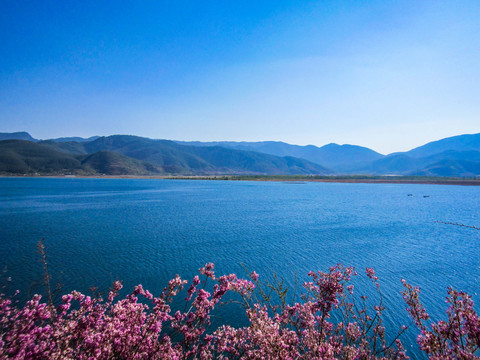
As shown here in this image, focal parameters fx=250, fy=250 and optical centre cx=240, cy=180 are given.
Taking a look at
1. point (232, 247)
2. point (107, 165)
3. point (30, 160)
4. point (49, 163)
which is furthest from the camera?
point (107, 165)

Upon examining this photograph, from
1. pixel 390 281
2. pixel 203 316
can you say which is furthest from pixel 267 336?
pixel 390 281

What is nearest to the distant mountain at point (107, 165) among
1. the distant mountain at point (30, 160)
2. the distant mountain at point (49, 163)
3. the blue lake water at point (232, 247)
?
the distant mountain at point (49, 163)

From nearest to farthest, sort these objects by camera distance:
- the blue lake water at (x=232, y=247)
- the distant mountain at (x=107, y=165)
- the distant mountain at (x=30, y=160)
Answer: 1. the blue lake water at (x=232, y=247)
2. the distant mountain at (x=30, y=160)
3. the distant mountain at (x=107, y=165)

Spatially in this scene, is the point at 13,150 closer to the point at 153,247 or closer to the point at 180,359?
the point at 153,247

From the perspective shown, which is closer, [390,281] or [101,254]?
[390,281]

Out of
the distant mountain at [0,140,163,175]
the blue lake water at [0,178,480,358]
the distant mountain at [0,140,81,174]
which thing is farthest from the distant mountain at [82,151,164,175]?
the blue lake water at [0,178,480,358]

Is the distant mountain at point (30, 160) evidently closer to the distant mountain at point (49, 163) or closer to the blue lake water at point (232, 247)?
the distant mountain at point (49, 163)

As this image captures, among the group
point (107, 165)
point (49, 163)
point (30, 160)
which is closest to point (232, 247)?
point (107, 165)

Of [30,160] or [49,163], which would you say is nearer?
[30,160]

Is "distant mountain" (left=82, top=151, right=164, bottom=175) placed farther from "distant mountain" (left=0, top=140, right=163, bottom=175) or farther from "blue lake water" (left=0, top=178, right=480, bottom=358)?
"blue lake water" (left=0, top=178, right=480, bottom=358)

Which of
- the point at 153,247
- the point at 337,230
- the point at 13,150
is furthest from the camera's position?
the point at 13,150

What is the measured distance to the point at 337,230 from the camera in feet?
101

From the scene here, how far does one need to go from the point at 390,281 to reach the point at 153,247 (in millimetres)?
18632

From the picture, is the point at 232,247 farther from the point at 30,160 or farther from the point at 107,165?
the point at 30,160
